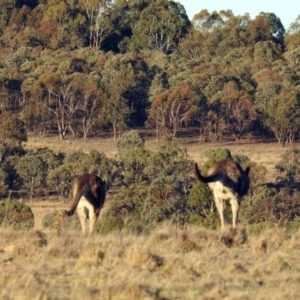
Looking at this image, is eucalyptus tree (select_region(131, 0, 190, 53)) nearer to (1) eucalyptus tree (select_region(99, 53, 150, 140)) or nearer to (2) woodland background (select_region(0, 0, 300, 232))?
(2) woodland background (select_region(0, 0, 300, 232))

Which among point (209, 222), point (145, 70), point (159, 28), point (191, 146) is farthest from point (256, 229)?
point (159, 28)

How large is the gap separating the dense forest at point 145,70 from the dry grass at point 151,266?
42.2 meters

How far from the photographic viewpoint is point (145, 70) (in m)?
74.4

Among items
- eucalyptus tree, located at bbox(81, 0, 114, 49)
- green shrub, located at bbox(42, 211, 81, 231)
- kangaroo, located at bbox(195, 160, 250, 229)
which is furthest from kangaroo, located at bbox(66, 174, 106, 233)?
eucalyptus tree, located at bbox(81, 0, 114, 49)

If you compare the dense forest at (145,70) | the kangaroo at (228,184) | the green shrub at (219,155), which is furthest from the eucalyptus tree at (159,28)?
the kangaroo at (228,184)

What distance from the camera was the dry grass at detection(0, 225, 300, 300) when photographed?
775 cm

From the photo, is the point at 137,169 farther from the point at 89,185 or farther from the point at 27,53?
the point at 27,53

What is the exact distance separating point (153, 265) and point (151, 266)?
0.9 inches

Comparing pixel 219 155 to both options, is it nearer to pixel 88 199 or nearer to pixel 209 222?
pixel 209 222

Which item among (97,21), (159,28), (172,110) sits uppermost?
(97,21)

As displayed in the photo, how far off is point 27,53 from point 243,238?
243ft

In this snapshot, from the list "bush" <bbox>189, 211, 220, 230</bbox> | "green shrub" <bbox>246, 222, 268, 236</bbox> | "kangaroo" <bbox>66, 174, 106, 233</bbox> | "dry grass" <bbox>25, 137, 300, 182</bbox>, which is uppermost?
"kangaroo" <bbox>66, 174, 106, 233</bbox>

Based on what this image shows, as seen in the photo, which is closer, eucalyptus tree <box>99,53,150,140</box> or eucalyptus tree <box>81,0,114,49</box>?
eucalyptus tree <box>99,53,150,140</box>

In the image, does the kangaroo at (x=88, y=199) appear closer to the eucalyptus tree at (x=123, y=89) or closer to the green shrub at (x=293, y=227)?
the green shrub at (x=293, y=227)
